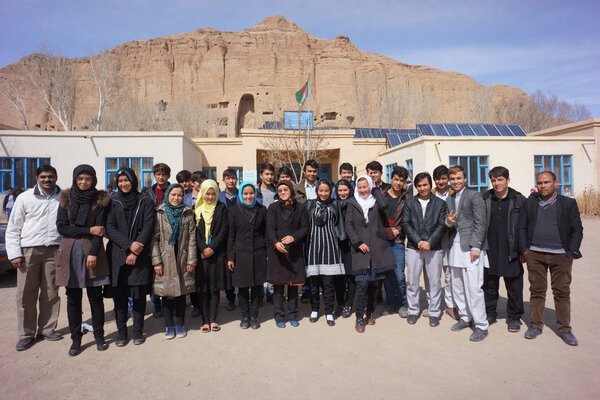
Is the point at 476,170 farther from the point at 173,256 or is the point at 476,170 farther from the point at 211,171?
the point at 173,256

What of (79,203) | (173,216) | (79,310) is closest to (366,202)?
(173,216)

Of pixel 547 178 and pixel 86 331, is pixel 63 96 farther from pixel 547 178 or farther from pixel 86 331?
pixel 547 178

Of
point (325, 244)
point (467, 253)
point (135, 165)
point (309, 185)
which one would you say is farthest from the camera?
point (135, 165)

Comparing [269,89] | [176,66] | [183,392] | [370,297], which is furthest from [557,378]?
[176,66]

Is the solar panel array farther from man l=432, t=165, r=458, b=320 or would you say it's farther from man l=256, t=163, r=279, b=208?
man l=256, t=163, r=279, b=208

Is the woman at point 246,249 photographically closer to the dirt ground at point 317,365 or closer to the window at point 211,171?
the dirt ground at point 317,365

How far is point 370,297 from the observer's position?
4.07 metres

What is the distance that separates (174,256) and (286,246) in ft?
3.98

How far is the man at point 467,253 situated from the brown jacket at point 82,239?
12.0 feet

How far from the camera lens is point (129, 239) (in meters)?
3.45

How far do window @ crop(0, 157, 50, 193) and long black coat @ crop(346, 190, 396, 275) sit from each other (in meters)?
14.0

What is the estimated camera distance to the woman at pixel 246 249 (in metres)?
3.90

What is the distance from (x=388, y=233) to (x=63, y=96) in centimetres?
2968

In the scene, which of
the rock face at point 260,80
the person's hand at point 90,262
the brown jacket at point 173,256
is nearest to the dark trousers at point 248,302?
the brown jacket at point 173,256
